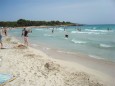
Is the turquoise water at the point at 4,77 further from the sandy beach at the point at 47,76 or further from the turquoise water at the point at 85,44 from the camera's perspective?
the turquoise water at the point at 85,44

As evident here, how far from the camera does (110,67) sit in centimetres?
952

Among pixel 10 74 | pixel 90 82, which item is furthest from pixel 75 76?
pixel 10 74

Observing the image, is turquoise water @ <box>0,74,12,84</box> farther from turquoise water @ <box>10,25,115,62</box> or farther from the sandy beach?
turquoise water @ <box>10,25,115,62</box>

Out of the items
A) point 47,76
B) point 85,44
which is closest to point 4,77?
point 47,76

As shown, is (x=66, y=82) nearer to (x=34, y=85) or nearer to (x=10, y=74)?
(x=34, y=85)

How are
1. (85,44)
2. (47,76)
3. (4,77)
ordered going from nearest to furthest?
(4,77), (47,76), (85,44)

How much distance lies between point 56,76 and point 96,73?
214cm

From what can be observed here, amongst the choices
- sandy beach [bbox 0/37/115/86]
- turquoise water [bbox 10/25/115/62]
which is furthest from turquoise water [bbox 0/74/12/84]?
turquoise water [bbox 10/25/115/62]

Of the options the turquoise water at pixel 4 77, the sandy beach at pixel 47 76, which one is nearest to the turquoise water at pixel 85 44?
the sandy beach at pixel 47 76

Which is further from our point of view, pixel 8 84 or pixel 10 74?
pixel 10 74

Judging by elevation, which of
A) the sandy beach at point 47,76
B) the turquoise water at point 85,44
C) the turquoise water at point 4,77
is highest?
the turquoise water at point 4,77

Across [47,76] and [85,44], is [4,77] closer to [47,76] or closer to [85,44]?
[47,76]

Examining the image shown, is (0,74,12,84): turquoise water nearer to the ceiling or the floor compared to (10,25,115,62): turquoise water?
nearer to the ceiling

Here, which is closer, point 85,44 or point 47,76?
point 47,76
